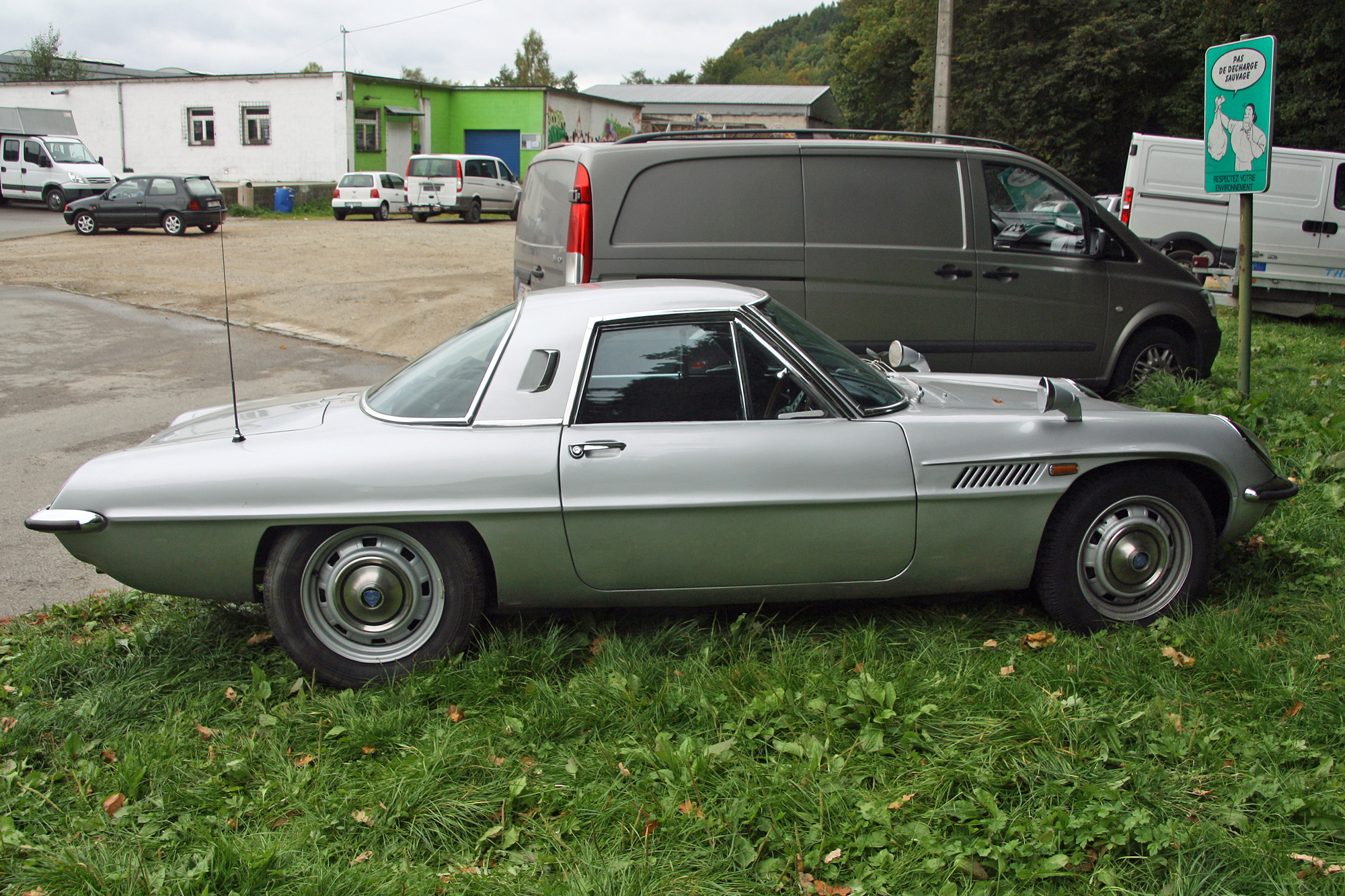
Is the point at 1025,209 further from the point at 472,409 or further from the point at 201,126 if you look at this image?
the point at 201,126

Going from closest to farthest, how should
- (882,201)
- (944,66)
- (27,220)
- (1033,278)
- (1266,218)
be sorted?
(882,201) → (1033,278) → (1266,218) → (944,66) → (27,220)

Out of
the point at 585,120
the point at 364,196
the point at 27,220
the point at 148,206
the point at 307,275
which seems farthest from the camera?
the point at 585,120

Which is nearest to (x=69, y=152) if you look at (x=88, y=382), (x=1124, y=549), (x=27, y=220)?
(x=27, y=220)

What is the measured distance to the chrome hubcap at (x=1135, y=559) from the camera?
3764 mm

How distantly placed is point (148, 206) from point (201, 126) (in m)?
17.2

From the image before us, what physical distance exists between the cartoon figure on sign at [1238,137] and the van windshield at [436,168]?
24.8 meters

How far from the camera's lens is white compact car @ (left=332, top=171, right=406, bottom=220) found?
2866 centimetres

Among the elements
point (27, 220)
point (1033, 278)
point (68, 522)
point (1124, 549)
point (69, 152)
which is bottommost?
point (1124, 549)

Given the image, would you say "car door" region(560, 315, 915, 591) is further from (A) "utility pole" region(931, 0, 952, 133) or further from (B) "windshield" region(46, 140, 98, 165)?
(B) "windshield" region(46, 140, 98, 165)

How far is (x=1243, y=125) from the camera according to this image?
20.2 ft

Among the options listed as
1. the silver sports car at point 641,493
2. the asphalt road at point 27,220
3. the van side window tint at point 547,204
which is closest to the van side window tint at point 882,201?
the van side window tint at point 547,204

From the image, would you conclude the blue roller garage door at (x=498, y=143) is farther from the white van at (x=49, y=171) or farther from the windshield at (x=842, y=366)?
the windshield at (x=842, y=366)

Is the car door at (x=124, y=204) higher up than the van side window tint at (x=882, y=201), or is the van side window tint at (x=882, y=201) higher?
the car door at (x=124, y=204)

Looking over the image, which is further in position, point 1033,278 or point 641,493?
point 1033,278
